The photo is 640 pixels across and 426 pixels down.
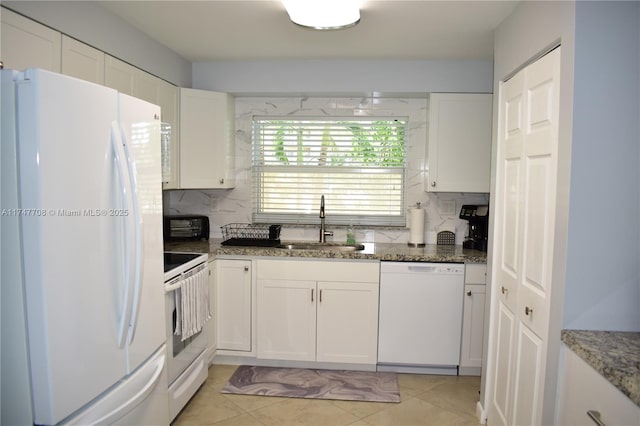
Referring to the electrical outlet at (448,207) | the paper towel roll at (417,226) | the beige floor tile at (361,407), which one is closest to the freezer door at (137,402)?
the beige floor tile at (361,407)

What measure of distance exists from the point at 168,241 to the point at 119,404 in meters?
2.17

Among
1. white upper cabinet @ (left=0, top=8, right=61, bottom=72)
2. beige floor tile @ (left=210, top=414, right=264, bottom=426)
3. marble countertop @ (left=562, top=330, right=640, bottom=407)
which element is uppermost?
white upper cabinet @ (left=0, top=8, right=61, bottom=72)

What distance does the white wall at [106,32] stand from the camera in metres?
2.16

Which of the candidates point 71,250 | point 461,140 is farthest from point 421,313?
point 71,250

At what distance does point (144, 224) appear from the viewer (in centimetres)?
194

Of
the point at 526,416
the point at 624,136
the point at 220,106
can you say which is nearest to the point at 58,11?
the point at 220,106

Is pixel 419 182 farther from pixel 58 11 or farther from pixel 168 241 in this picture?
pixel 58 11

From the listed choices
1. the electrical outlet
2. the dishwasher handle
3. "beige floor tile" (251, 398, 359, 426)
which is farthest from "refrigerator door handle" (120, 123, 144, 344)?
the electrical outlet

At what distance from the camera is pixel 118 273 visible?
175 cm

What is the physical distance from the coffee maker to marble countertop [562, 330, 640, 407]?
181 cm

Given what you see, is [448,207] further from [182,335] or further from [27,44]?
[27,44]

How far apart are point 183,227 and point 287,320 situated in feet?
3.87

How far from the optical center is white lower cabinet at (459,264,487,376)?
339 centimetres

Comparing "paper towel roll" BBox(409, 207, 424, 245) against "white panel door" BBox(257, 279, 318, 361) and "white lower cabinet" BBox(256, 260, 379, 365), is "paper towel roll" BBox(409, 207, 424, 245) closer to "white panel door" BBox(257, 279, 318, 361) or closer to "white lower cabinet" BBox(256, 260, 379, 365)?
"white lower cabinet" BBox(256, 260, 379, 365)
